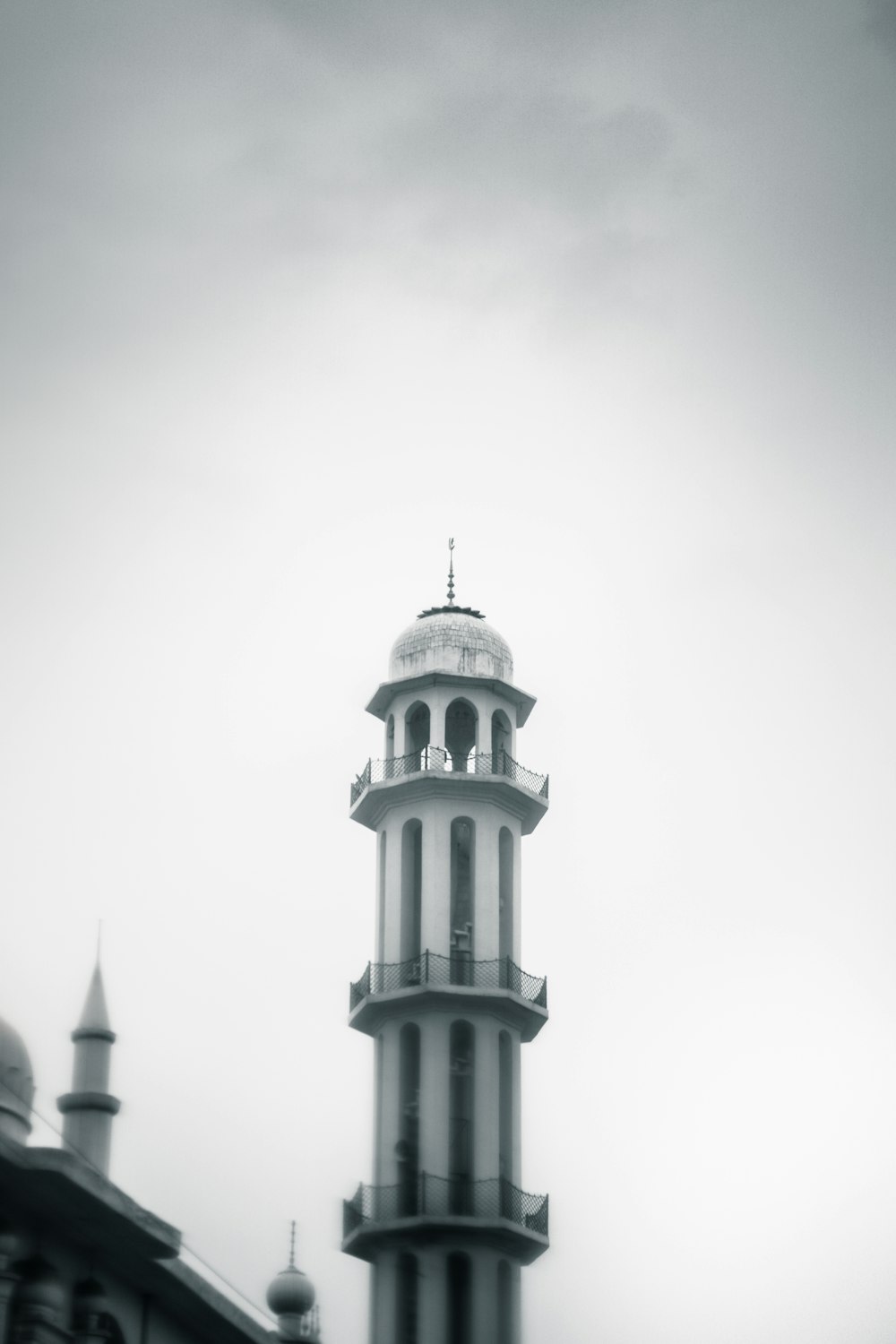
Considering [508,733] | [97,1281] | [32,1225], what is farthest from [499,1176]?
[32,1225]

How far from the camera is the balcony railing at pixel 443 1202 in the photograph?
3919 centimetres

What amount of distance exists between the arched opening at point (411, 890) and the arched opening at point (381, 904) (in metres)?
0.46

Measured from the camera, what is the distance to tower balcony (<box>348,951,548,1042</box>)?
4091cm

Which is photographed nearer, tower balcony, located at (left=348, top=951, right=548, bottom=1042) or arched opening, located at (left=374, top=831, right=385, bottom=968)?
tower balcony, located at (left=348, top=951, right=548, bottom=1042)

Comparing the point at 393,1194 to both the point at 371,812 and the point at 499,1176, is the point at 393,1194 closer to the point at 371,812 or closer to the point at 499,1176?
the point at 499,1176

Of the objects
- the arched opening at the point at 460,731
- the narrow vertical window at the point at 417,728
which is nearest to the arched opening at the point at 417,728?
the narrow vertical window at the point at 417,728

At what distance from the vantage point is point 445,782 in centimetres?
4300

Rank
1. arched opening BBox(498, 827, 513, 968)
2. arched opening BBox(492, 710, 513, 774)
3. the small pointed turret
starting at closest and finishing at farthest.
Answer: the small pointed turret → arched opening BBox(498, 827, 513, 968) → arched opening BBox(492, 710, 513, 774)

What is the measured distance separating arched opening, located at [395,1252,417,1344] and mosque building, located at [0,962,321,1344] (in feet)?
28.5

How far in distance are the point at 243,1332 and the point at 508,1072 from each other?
13.0 metres

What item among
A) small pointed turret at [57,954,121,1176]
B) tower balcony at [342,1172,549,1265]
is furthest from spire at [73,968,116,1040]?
tower balcony at [342,1172,549,1265]

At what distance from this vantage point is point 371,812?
43969 millimetres

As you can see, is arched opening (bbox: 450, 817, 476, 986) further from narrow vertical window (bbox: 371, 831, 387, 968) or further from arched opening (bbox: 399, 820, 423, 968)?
narrow vertical window (bbox: 371, 831, 387, 968)

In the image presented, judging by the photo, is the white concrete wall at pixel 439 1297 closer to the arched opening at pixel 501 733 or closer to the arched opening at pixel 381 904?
the arched opening at pixel 381 904
